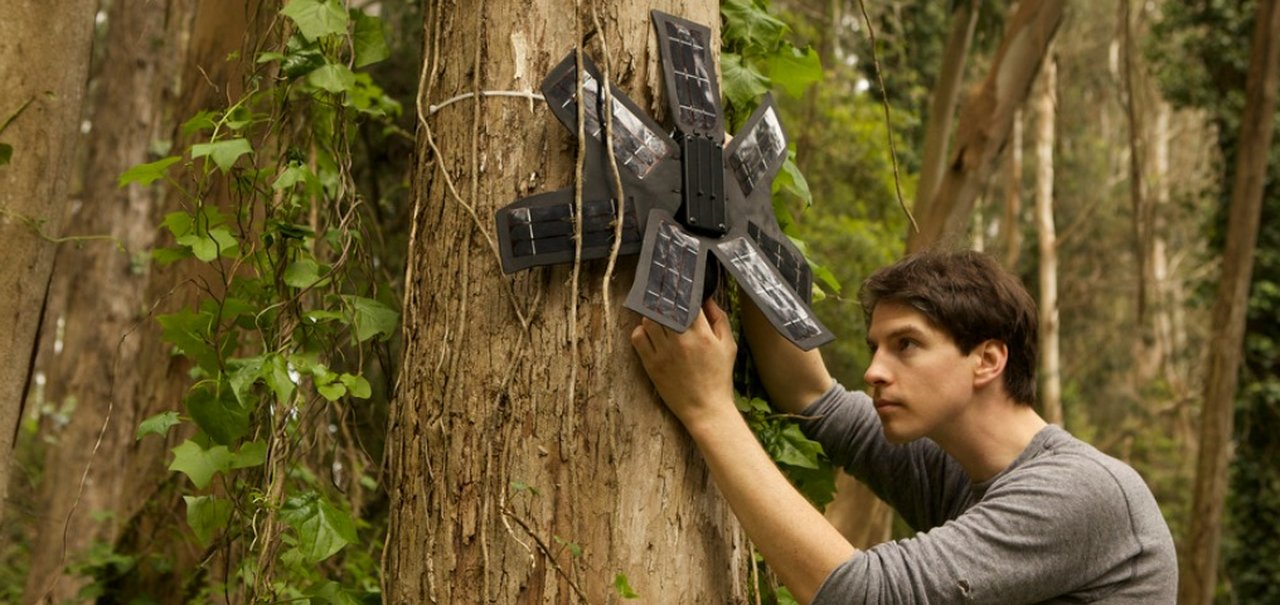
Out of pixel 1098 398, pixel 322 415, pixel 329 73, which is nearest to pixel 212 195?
pixel 322 415

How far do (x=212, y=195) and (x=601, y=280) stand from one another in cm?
364

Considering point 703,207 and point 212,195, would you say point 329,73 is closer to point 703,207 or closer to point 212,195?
point 703,207

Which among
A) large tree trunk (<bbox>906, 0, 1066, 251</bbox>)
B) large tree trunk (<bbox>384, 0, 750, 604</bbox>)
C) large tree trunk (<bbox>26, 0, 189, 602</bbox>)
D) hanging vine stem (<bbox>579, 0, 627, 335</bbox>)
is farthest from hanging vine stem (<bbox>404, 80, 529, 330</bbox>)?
large tree trunk (<bbox>26, 0, 189, 602</bbox>)

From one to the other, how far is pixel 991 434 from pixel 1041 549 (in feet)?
1.26

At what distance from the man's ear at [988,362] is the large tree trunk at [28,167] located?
2.46 metres

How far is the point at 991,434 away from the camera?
115 inches

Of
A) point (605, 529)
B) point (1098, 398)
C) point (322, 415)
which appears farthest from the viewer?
point (1098, 398)

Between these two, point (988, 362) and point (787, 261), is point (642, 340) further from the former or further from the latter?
point (988, 362)

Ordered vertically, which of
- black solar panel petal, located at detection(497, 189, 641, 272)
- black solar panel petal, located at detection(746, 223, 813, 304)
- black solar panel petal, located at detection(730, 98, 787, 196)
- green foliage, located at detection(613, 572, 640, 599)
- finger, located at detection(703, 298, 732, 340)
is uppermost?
black solar panel petal, located at detection(730, 98, 787, 196)

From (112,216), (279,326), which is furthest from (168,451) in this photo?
(112,216)

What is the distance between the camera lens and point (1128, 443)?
88.7 ft

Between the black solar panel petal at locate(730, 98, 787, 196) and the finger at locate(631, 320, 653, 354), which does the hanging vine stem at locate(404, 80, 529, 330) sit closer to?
the finger at locate(631, 320, 653, 354)

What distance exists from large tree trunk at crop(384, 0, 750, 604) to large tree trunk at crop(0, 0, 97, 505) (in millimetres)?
1521

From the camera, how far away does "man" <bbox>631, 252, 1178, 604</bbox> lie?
8.34 ft
